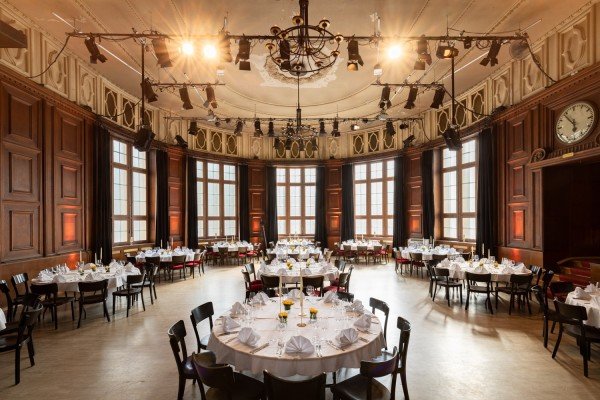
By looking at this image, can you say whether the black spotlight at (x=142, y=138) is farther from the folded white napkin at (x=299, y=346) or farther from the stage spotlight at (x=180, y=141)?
the folded white napkin at (x=299, y=346)

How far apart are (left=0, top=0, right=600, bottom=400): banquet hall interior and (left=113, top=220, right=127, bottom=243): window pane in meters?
0.09

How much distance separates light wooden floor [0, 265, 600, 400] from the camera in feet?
12.0

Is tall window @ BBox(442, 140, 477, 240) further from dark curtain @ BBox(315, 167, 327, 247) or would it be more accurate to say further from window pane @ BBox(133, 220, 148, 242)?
window pane @ BBox(133, 220, 148, 242)

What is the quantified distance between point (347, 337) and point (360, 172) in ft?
41.2

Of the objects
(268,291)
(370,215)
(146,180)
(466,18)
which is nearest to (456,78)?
(466,18)

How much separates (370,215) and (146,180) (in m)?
8.86

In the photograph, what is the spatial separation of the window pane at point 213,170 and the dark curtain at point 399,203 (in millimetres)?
7248

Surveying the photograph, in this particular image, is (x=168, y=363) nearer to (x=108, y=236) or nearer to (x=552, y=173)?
(x=108, y=236)

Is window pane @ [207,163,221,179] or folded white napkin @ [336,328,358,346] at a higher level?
window pane @ [207,163,221,179]

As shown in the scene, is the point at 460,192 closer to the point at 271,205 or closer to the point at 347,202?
the point at 347,202

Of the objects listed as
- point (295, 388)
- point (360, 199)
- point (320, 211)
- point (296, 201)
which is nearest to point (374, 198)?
point (360, 199)

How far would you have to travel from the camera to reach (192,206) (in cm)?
1302

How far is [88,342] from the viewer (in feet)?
16.5

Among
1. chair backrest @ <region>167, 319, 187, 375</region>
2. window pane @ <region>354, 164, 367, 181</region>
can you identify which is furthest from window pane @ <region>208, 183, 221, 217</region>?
chair backrest @ <region>167, 319, 187, 375</region>
